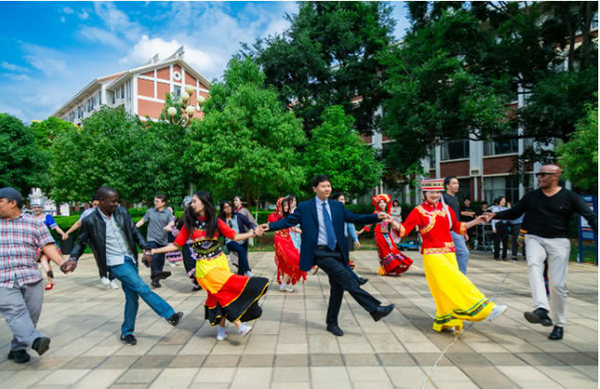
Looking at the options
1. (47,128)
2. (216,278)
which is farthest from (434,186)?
(47,128)

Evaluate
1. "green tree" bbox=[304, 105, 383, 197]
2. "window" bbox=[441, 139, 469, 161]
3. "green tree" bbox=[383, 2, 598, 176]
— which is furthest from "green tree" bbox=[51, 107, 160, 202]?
"window" bbox=[441, 139, 469, 161]

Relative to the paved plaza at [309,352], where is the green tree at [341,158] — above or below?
above

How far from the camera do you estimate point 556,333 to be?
→ 4.98m

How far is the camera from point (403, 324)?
18.8ft

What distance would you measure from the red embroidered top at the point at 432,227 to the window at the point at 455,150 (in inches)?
1052

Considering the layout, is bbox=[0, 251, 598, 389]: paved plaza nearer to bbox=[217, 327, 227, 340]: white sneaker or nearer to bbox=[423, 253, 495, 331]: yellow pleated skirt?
bbox=[217, 327, 227, 340]: white sneaker

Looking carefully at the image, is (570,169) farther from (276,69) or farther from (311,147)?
(276,69)

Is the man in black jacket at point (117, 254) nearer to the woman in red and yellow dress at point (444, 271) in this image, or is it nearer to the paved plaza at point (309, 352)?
the paved plaza at point (309, 352)

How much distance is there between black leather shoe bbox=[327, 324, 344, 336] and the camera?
5.21 meters

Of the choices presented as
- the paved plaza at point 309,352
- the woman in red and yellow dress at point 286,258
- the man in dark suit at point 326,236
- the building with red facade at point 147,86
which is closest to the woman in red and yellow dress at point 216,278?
the paved plaza at point 309,352

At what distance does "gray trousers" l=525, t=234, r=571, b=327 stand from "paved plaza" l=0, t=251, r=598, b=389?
402 mm

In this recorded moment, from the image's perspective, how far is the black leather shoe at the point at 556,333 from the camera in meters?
4.97

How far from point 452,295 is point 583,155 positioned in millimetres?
10360

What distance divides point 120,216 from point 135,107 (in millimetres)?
44527
